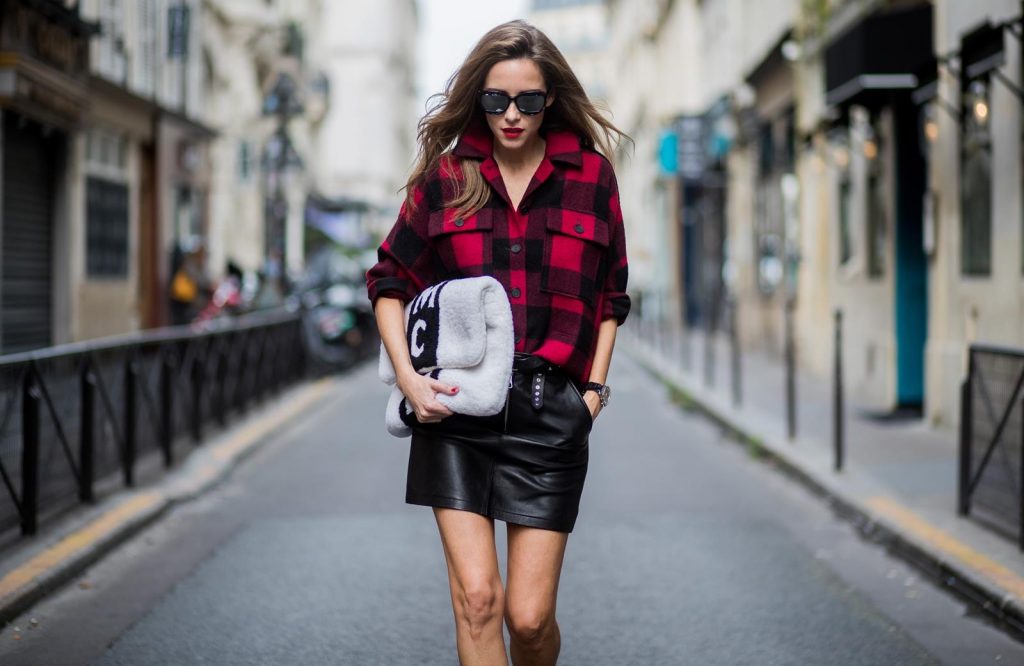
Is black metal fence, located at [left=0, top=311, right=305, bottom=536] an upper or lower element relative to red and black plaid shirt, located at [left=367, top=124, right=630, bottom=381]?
lower

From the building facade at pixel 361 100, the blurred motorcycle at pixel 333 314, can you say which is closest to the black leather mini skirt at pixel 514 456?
the blurred motorcycle at pixel 333 314

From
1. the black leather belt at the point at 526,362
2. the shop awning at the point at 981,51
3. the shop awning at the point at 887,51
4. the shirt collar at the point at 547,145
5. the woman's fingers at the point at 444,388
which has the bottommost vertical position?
the woman's fingers at the point at 444,388

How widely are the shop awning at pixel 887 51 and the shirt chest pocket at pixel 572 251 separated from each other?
9.41m

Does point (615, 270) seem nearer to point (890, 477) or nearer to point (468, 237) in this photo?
point (468, 237)

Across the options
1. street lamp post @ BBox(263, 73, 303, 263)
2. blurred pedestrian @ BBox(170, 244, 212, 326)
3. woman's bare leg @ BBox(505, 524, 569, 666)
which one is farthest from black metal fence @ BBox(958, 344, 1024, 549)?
street lamp post @ BBox(263, 73, 303, 263)

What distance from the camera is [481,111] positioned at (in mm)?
3381

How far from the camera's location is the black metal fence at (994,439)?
643 centimetres

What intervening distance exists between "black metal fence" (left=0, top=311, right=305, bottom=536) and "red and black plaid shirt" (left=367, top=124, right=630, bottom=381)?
135 inches

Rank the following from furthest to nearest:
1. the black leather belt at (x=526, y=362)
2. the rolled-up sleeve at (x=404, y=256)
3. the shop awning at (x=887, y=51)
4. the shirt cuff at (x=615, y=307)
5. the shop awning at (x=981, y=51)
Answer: the shop awning at (x=887, y=51) < the shop awning at (x=981, y=51) < the shirt cuff at (x=615, y=307) < the rolled-up sleeve at (x=404, y=256) < the black leather belt at (x=526, y=362)

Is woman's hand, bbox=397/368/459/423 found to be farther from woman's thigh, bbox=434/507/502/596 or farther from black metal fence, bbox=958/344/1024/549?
black metal fence, bbox=958/344/1024/549

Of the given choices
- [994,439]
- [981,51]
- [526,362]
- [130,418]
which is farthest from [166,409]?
[981,51]

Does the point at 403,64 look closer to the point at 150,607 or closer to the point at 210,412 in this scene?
the point at 210,412

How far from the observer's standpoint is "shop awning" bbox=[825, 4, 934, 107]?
12.1 metres

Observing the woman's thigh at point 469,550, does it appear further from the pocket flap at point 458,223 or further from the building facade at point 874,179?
the building facade at point 874,179
